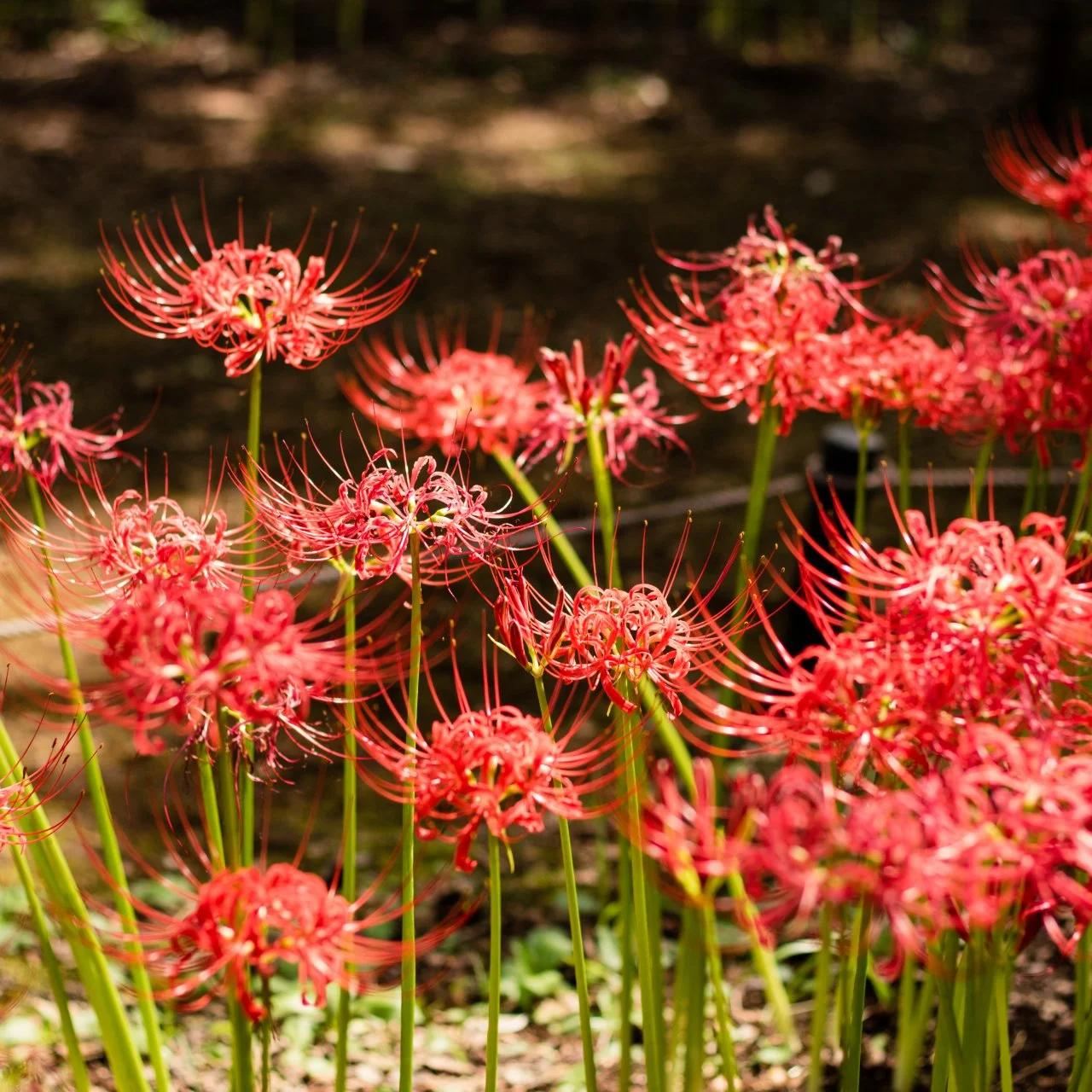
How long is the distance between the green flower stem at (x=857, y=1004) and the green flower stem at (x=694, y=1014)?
0.51 feet

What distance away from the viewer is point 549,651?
4.22 feet

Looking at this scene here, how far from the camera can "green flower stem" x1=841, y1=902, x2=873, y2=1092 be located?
3.77ft

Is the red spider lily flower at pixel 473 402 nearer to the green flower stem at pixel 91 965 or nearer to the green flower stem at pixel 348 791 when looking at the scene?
the green flower stem at pixel 348 791

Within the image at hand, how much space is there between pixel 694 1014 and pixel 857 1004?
0.31 metres

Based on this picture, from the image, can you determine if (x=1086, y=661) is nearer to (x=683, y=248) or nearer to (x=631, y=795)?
(x=631, y=795)

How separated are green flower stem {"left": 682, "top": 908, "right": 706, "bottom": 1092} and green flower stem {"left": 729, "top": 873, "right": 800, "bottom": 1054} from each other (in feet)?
0.20

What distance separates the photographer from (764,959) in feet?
5.90

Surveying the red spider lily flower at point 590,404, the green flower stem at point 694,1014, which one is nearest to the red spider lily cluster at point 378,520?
the red spider lily flower at point 590,404

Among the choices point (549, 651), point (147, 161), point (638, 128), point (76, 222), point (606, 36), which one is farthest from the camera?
point (606, 36)

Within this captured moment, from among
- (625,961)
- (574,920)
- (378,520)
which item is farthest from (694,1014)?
(378,520)

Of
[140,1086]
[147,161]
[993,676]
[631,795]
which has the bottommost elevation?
[140,1086]

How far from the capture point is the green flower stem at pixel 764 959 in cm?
95

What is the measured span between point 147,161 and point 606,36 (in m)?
3.80

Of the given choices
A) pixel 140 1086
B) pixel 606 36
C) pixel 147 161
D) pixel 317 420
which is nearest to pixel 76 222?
pixel 147 161
